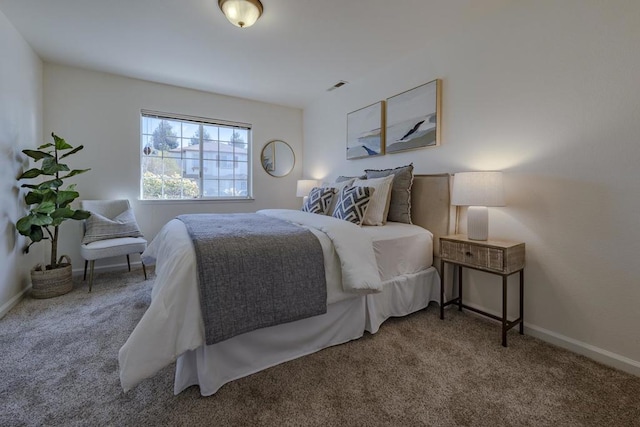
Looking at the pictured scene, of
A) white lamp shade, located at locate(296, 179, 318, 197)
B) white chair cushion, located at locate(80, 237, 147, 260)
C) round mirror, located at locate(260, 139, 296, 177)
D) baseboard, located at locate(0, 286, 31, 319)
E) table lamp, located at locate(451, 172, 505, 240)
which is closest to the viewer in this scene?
table lamp, located at locate(451, 172, 505, 240)

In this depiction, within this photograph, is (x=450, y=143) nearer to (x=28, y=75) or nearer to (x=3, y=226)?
(x=3, y=226)

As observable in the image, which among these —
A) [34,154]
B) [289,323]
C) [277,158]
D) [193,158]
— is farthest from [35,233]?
[277,158]

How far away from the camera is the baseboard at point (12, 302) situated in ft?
7.05

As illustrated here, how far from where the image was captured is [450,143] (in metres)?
2.47

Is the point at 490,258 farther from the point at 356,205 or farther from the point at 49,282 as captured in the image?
the point at 49,282

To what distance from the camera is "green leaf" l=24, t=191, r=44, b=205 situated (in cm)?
251

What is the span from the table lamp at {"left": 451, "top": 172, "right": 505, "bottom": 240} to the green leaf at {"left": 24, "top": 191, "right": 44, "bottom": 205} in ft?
11.9

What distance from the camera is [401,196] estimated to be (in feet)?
8.29

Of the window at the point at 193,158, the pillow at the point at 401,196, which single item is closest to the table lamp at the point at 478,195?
the pillow at the point at 401,196

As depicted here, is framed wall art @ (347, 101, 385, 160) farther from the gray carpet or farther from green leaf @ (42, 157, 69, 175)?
green leaf @ (42, 157, 69, 175)

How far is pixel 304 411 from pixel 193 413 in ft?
1.63

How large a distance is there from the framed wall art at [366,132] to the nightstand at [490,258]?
4.78 feet

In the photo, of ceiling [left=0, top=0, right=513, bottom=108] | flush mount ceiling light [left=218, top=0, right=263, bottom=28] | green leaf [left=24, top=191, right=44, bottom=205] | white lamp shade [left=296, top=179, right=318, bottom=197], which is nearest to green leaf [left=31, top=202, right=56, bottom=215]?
green leaf [left=24, top=191, right=44, bottom=205]

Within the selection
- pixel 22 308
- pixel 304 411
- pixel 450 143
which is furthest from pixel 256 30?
pixel 22 308
